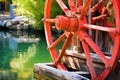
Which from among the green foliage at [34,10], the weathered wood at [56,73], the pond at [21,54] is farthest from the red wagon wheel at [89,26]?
Result: the green foliage at [34,10]

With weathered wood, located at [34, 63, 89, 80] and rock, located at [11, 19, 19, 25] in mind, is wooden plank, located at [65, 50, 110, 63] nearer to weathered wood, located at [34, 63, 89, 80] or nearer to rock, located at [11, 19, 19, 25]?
weathered wood, located at [34, 63, 89, 80]

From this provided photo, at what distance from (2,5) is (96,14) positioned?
24406 millimetres

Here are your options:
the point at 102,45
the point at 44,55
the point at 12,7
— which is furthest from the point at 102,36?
the point at 12,7

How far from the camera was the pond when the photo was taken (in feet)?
33.9

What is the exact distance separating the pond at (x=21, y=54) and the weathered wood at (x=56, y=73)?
8.08 ft

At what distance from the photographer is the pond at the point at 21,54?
10327mm

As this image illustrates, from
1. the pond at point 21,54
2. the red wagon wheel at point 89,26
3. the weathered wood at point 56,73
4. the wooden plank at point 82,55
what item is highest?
the red wagon wheel at point 89,26

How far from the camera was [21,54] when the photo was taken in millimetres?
14719

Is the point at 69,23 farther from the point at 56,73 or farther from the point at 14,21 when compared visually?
the point at 14,21

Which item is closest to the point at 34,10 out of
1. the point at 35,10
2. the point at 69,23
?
the point at 35,10

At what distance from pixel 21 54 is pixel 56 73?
8387mm

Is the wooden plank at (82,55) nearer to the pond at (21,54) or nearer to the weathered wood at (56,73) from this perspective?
the weathered wood at (56,73)

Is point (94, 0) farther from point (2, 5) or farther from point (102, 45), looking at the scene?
point (2, 5)

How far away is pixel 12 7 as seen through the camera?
2575 centimetres
